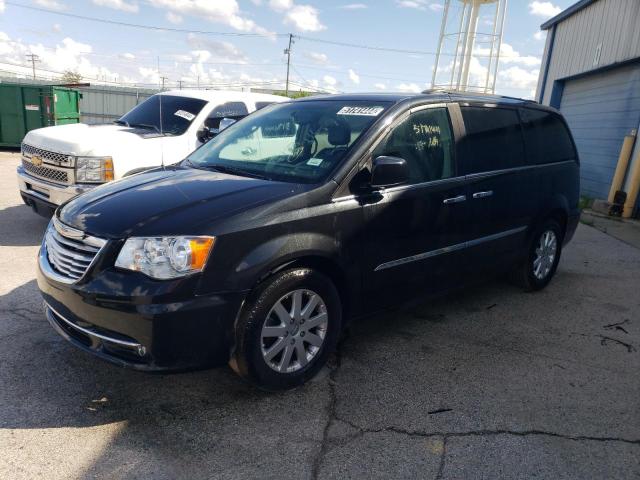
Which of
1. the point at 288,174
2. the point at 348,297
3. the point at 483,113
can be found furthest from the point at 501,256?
the point at 288,174

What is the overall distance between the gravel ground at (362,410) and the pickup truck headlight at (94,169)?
175cm

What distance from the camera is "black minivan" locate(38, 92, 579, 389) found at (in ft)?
8.79

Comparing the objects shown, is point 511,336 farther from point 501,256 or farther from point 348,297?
point 348,297

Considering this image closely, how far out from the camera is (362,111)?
12.2ft

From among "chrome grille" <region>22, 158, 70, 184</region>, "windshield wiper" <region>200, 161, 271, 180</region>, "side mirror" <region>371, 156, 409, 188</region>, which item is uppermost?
"side mirror" <region>371, 156, 409, 188</region>

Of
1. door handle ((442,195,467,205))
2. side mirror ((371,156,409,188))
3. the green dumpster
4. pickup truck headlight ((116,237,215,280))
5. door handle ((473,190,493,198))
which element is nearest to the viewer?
pickup truck headlight ((116,237,215,280))

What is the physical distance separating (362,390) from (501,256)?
81.8 inches

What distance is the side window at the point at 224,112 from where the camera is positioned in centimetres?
717

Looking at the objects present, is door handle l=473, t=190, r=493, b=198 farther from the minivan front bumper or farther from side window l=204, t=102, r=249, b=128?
side window l=204, t=102, r=249, b=128

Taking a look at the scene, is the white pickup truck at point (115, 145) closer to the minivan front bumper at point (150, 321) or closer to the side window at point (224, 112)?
the side window at point (224, 112)

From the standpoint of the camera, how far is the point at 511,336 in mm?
4215

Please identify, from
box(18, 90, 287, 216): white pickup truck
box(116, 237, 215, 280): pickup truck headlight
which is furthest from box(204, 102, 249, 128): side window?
box(116, 237, 215, 280): pickup truck headlight

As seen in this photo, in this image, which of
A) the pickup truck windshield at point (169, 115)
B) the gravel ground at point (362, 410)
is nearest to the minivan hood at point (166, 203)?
the gravel ground at point (362, 410)

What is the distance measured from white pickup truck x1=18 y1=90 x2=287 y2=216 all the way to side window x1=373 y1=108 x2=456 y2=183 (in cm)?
209
